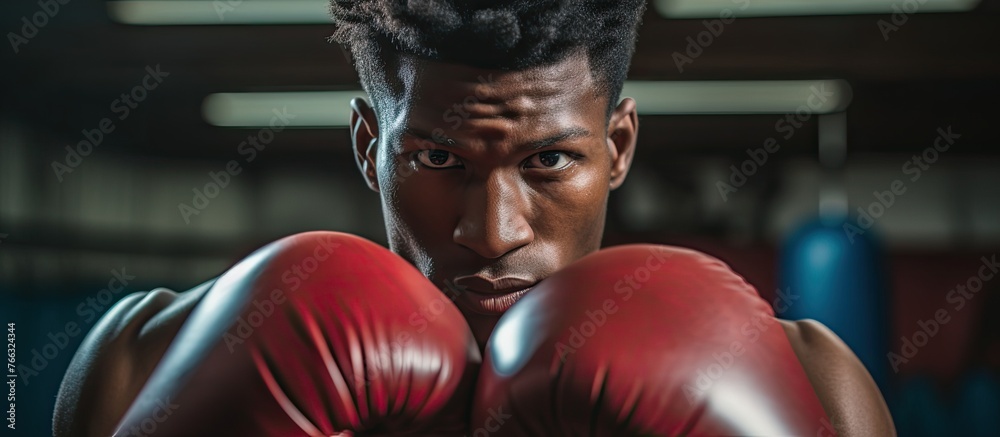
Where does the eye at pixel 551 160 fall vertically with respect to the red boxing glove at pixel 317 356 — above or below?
above

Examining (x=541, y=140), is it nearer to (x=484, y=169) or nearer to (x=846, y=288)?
(x=484, y=169)

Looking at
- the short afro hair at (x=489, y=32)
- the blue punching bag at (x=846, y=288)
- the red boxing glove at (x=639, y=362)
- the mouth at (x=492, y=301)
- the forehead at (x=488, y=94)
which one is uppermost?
the short afro hair at (x=489, y=32)

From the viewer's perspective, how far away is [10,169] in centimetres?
434

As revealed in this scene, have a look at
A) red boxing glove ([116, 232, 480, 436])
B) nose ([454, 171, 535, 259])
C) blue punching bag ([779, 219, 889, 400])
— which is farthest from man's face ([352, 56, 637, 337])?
blue punching bag ([779, 219, 889, 400])

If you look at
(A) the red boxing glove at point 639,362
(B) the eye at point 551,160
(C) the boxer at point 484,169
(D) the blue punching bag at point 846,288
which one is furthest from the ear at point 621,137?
(D) the blue punching bag at point 846,288

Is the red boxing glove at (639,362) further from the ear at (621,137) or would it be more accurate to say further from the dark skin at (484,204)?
the ear at (621,137)

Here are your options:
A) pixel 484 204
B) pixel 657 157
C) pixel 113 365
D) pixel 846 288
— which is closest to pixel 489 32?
pixel 484 204

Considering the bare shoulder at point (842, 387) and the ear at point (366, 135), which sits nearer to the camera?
the bare shoulder at point (842, 387)

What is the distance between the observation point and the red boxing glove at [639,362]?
0.55 meters

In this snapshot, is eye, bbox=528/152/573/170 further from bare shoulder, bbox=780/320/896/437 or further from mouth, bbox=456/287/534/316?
bare shoulder, bbox=780/320/896/437

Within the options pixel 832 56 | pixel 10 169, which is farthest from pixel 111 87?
pixel 832 56

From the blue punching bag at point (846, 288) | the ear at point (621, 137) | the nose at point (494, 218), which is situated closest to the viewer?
the nose at point (494, 218)

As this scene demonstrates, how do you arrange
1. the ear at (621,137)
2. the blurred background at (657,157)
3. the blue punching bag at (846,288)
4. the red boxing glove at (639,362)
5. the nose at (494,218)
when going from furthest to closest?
the blurred background at (657,157)
the blue punching bag at (846,288)
the ear at (621,137)
the nose at (494,218)
the red boxing glove at (639,362)

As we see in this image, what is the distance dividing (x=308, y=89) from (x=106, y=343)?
290cm
